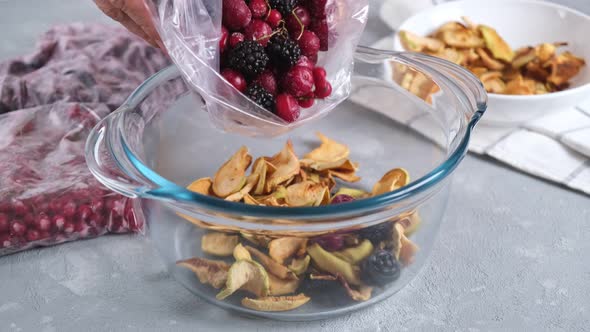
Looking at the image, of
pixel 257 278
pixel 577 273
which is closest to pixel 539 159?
pixel 577 273

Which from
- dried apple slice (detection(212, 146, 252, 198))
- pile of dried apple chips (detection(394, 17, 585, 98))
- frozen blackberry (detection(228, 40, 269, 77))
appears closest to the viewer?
frozen blackberry (detection(228, 40, 269, 77))

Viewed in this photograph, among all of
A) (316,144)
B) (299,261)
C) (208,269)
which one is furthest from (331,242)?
(316,144)

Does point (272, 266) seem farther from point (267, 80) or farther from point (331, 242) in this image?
point (267, 80)

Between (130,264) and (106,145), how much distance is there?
0.24 m

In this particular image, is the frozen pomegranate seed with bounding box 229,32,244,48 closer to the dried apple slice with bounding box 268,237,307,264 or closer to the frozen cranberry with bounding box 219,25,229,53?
the frozen cranberry with bounding box 219,25,229,53

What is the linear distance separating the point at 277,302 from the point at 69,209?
36 cm

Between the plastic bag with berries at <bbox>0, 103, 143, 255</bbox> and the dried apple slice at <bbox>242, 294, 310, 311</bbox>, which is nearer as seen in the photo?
the dried apple slice at <bbox>242, 294, 310, 311</bbox>

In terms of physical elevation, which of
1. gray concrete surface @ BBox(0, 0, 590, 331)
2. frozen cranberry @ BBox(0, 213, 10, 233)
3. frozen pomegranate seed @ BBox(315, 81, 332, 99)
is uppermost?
frozen pomegranate seed @ BBox(315, 81, 332, 99)

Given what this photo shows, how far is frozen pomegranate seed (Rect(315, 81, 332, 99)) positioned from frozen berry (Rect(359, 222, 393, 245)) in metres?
0.24

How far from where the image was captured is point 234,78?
0.94 metres

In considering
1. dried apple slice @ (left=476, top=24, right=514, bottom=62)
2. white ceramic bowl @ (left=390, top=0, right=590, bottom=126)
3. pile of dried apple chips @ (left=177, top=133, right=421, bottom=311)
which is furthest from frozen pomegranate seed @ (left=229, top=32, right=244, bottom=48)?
dried apple slice @ (left=476, top=24, right=514, bottom=62)

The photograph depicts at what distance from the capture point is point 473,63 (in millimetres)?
1385

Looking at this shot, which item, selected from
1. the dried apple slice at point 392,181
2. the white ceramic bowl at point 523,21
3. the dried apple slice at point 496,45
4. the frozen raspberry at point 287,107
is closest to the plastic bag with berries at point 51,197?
the frozen raspberry at point 287,107

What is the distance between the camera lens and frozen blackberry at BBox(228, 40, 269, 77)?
0.90 m
